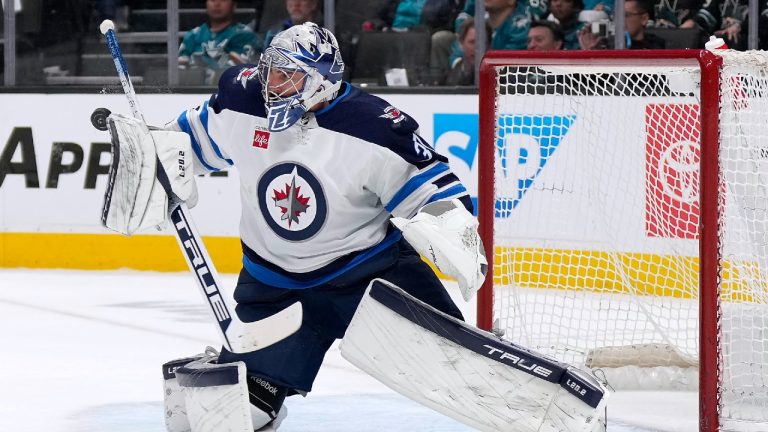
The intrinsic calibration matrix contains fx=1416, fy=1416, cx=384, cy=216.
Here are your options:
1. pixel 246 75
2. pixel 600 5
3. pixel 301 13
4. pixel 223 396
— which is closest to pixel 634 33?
pixel 600 5

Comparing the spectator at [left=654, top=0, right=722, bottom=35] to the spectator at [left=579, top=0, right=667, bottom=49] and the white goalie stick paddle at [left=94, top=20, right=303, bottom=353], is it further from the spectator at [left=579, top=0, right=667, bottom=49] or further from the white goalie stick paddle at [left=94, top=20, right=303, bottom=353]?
the white goalie stick paddle at [left=94, top=20, right=303, bottom=353]

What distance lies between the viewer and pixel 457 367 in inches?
107

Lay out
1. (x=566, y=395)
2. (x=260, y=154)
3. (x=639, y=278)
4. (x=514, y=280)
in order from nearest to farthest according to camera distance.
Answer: (x=566, y=395) < (x=260, y=154) < (x=514, y=280) < (x=639, y=278)

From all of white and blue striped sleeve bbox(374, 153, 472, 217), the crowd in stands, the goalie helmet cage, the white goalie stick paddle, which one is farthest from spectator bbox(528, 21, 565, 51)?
the white goalie stick paddle

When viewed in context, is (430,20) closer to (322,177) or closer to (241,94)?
(241,94)

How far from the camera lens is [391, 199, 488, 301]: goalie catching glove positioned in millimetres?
2580

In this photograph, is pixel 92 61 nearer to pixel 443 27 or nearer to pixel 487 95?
pixel 443 27

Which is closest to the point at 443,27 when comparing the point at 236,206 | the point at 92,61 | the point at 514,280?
the point at 236,206

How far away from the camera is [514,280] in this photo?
4.04 metres

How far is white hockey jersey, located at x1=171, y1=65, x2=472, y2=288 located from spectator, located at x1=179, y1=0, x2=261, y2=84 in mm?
3127

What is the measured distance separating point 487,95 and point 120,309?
6.46ft

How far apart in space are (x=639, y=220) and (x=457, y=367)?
2122 millimetres

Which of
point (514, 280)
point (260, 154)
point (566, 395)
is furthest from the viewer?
point (514, 280)

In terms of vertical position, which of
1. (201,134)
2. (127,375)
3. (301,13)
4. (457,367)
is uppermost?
(201,134)
